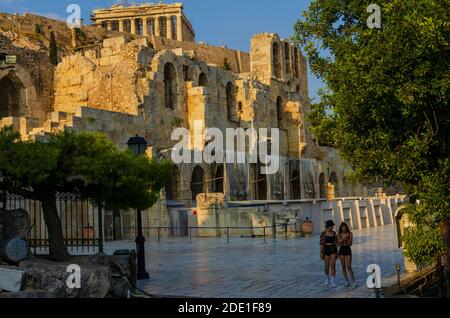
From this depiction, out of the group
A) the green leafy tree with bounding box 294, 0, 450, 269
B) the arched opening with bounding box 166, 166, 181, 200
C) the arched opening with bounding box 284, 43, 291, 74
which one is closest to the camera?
the green leafy tree with bounding box 294, 0, 450, 269

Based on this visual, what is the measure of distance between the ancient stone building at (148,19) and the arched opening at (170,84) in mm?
51211

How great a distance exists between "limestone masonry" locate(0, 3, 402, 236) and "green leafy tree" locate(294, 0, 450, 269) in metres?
15.9

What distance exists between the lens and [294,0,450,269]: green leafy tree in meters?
8.99

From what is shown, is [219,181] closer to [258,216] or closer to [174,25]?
[258,216]

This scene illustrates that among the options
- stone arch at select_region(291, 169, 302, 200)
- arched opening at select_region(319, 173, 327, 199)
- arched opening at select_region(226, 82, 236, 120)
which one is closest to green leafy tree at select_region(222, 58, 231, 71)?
arched opening at select_region(319, 173, 327, 199)

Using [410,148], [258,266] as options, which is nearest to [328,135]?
[410,148]

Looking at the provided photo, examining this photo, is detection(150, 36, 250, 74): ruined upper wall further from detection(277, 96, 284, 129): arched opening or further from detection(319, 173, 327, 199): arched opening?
detection(319, 173, 327, 199): arched opening

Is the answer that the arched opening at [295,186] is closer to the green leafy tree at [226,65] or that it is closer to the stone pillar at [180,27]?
the green leafy tree at [226,65]

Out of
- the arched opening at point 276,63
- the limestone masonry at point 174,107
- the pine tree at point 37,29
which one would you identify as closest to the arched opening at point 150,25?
the pine tree at point 37,29

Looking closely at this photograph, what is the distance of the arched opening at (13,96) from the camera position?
3578 centimetres

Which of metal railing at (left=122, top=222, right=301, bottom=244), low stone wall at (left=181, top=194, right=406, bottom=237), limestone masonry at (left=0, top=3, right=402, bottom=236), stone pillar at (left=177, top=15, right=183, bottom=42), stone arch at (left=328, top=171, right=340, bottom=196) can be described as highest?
stone pillar at (left=177, top=15, right=183, bottom=42)

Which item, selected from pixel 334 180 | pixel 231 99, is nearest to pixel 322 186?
pixel 334 180

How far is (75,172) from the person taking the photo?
35.6 feet
